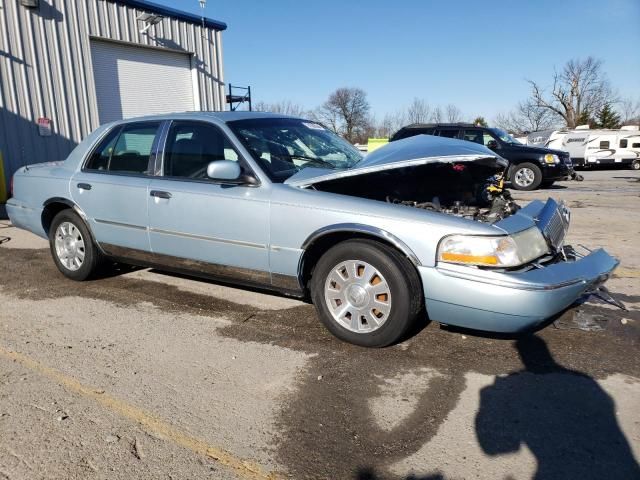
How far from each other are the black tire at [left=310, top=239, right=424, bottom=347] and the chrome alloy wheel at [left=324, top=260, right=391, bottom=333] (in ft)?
0.09

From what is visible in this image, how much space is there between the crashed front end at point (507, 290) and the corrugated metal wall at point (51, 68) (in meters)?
10.9

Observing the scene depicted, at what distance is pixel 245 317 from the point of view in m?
4.09

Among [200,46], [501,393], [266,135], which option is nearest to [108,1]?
[200,46]

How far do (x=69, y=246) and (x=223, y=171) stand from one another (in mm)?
2380

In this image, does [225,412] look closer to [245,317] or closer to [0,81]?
[245,317]

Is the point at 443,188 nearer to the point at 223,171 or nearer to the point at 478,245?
the point at 478,245

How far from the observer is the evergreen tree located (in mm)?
47250

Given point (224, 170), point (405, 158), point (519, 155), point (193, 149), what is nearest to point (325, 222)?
point (405, 158)

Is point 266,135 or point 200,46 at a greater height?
point 200,46

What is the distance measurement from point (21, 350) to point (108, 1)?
37.5ft

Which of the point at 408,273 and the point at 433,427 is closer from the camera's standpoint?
the point at 433,427

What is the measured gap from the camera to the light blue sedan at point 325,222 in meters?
3.08

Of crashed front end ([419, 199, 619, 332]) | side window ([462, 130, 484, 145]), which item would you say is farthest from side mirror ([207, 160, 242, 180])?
side window ([462, 130, 484, 145])

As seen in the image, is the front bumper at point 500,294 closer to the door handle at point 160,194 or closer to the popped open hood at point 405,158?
the popped open hood at point 405,158
